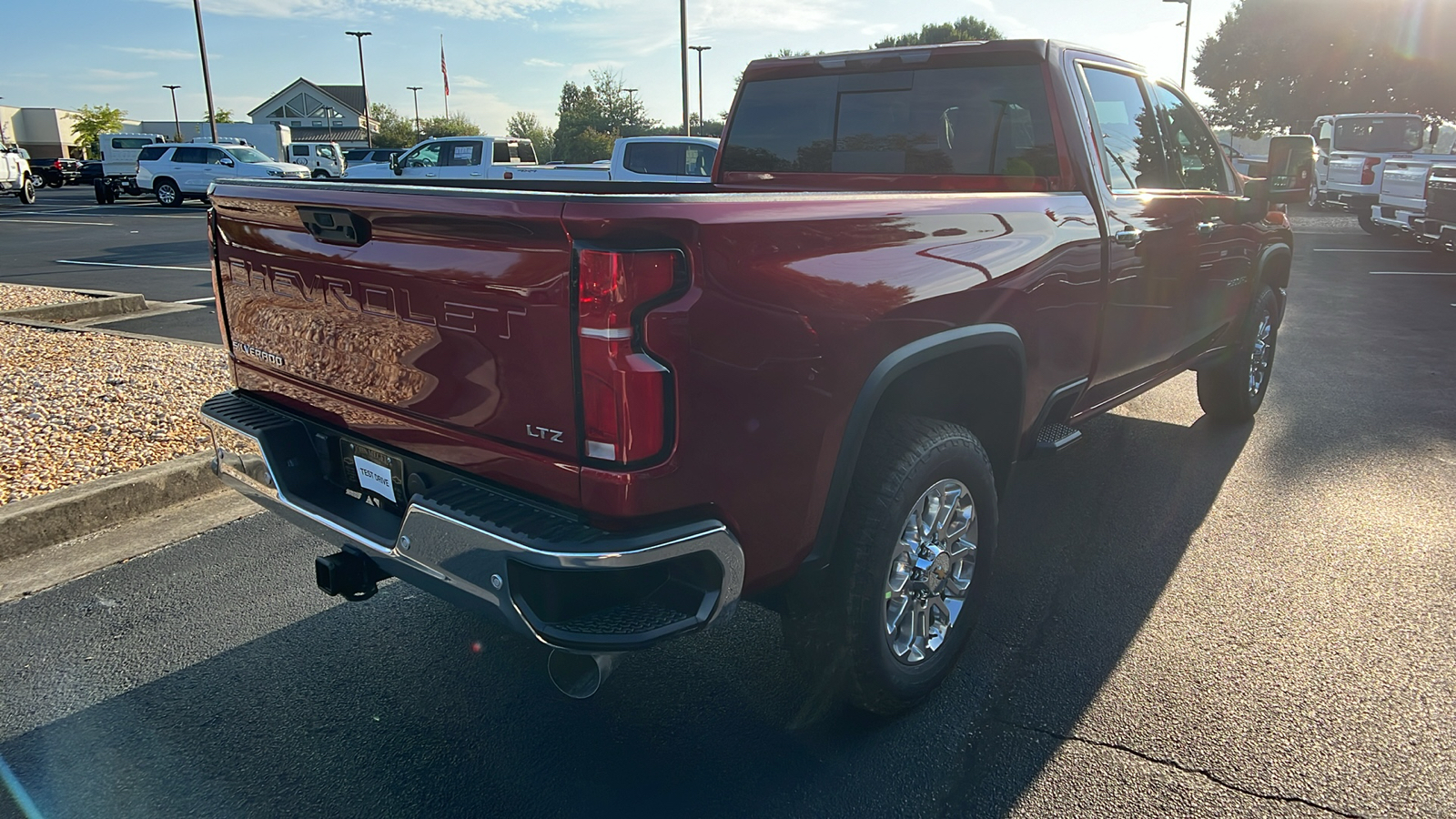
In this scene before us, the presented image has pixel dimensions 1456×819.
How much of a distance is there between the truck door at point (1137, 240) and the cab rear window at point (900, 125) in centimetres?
28

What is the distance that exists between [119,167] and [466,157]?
2030 centimetres

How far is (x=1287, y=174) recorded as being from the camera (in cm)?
489

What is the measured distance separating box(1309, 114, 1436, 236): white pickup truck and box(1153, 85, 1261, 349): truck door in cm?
1538

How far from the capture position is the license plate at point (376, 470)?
8.26 ft

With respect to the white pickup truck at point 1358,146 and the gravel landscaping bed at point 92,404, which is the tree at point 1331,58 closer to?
the white pickup truck at point 1358,146

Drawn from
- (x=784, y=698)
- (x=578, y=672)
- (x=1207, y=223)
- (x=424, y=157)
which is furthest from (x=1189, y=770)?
(x=424, y=157)

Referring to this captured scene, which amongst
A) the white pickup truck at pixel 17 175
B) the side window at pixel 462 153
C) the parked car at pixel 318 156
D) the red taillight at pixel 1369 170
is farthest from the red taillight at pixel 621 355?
the white pickup truck at pixel 17 175

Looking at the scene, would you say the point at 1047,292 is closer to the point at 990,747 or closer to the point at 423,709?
the point at 990,747

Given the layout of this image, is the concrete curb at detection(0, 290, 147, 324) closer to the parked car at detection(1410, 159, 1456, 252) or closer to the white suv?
the parked car at detection(1410, 159, 1456, 252)

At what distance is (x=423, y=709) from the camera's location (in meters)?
2.88

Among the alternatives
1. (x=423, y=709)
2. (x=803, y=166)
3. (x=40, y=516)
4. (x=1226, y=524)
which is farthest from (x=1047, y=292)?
(x=40, y=516)

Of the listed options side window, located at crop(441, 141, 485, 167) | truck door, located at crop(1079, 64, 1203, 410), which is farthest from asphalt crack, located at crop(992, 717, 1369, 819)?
side window, located at crop(441, 141, 485, 167)

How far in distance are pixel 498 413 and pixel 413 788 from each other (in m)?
1.10

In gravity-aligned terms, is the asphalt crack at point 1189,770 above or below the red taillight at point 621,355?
below
